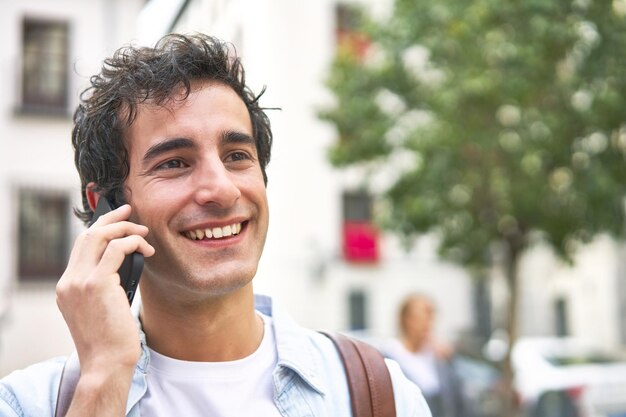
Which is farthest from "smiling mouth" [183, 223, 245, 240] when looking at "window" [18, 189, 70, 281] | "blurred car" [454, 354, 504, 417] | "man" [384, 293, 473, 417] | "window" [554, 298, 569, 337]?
"window" [554, 298, 569, 337]

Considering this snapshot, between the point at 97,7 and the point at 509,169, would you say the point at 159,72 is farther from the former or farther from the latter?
the point at 97,7

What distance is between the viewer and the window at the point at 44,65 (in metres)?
16.9

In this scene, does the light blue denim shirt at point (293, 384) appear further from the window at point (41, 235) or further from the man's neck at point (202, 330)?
the window at point (41, 235)

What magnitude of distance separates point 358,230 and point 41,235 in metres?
7.26

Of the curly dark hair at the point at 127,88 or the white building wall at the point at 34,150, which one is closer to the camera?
the curly dark hair at the point at 127,88

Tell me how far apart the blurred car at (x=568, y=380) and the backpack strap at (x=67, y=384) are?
724 cm

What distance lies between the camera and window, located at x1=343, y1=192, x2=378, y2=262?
20.0 meters

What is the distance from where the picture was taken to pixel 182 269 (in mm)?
1814

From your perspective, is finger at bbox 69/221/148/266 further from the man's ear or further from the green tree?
the green tree

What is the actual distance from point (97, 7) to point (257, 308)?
16886mm

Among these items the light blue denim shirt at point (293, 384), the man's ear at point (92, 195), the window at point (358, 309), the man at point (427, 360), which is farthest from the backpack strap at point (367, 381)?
the window at point (358, 309)

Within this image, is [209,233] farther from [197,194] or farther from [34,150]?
[34,150]

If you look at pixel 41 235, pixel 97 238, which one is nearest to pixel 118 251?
pixel 97 238

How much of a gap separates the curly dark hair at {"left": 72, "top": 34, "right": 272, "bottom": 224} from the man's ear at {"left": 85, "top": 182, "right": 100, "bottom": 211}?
→ 0.02 meters
